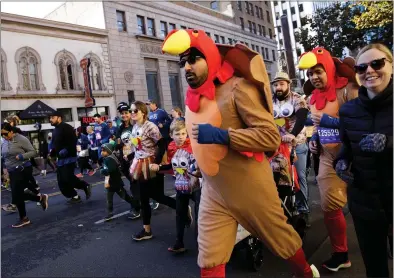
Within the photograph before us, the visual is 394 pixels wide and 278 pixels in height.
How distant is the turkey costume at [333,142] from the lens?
3266mm

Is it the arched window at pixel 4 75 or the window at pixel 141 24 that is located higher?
the window at pixel 141 24

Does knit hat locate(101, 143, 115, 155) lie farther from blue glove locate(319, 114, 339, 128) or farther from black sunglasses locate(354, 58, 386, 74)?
black sunglasses locate(354, 58, 386, 74)

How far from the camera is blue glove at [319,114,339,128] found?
312 cm

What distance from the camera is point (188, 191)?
13.2ft

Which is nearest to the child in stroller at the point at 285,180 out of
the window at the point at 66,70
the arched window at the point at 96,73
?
the window at the point at 66,70

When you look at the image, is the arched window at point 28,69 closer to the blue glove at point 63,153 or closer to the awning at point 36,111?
the awning at point 36,111

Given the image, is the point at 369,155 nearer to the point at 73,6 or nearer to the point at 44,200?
the point at 44,200

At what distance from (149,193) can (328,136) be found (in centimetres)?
241

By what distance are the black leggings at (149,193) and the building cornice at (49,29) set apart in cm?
1978

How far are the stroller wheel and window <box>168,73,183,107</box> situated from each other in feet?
93.6

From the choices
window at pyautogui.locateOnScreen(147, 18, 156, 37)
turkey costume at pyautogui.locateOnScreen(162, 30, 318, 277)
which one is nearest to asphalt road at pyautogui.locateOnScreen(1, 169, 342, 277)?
turkey costume at pyautogui.locateOnScreen(162, 30, 318, 277)

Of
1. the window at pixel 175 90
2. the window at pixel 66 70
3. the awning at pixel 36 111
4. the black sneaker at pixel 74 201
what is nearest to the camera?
the black sneaker at pixel 74 201

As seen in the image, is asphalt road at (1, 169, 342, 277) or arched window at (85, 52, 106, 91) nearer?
asphalt road at (1, 169, 342, 277)

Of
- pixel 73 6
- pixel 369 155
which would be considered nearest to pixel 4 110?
pixel 73 6
